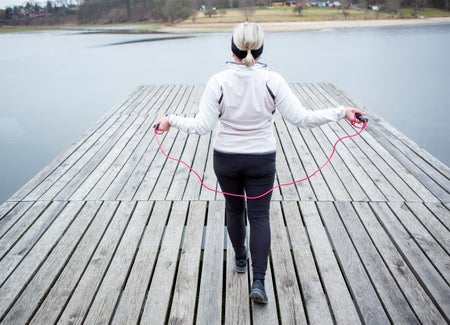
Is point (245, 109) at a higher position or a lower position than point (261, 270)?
higher

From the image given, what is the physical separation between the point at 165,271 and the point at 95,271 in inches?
13.8

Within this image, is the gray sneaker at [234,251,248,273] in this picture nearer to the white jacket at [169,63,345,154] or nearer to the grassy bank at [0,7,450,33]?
the white jacket at [169,63,345,154]

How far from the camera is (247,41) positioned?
127 cm

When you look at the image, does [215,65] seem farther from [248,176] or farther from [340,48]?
[248,176]

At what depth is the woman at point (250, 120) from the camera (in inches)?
51.5

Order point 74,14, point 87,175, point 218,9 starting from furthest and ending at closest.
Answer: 1. point 74,14
2. point 218,9
3. point 87,175

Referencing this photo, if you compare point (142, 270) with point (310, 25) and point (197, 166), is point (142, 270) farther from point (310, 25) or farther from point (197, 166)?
point (310, 25)

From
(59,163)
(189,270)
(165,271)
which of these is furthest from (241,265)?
(59,163)

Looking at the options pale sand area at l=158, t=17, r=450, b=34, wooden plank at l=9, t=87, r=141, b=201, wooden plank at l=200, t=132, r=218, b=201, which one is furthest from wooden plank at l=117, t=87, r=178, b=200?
pale sand area at l=158, t=17, r=450, b=34

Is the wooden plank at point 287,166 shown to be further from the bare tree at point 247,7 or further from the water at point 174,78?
the bare tree at point 247,7

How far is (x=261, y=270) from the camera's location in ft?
A: 5.09

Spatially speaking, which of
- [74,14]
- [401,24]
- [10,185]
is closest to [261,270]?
[10,185]

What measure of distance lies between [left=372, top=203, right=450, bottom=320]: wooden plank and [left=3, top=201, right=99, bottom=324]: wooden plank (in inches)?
69.3

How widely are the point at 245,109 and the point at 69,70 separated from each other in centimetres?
933
